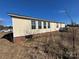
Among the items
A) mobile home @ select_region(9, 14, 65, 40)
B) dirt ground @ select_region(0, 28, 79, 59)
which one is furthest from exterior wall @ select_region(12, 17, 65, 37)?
dirt ground @ select_region(0, 28, 79, 59)

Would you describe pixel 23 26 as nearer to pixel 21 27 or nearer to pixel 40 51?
pixel 21 27

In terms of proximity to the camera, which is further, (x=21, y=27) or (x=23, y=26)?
(x=23, y=26)

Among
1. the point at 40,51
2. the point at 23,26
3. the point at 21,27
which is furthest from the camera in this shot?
the point at 23,26

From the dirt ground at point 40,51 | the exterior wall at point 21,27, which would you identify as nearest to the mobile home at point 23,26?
the exterior wall at point 21,27

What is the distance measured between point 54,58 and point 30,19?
9.20 meters

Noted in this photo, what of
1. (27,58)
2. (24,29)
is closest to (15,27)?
(24,29)

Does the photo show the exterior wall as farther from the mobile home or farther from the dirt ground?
the dirt ground

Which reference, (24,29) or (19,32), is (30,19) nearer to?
(24,29)

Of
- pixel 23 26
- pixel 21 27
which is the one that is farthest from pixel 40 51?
pixel 23 26

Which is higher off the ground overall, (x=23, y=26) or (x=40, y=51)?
(x=23, y=26)

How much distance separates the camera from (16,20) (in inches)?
484

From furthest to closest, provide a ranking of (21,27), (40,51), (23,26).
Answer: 1. (23,26)
2. (21,27)
3. (40,51)

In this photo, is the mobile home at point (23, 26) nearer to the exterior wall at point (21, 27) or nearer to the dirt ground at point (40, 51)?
the exterior wall at point (21, 27)

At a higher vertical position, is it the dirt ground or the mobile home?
the mobile home
